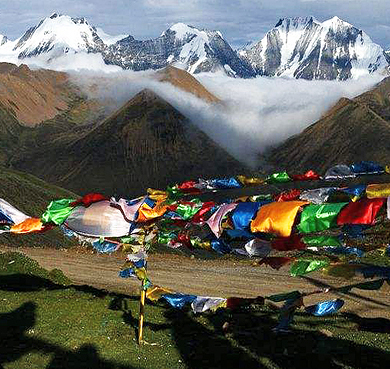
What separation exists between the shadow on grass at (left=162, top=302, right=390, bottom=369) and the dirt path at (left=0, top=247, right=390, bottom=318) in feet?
19.3

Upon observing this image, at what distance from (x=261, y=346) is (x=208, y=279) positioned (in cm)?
1587

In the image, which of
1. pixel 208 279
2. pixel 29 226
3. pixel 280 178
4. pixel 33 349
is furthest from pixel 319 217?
pixel 208 279

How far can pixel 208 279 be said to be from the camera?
34.9 m

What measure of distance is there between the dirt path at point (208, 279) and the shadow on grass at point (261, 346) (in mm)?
5869

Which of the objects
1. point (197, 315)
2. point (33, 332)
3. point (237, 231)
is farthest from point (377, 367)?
point (33, 332)

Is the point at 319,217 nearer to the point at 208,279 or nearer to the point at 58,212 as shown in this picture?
the point at 58,212

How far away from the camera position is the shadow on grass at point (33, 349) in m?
17.3

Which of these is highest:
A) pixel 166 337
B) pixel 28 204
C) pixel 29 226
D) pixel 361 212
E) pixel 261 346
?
pixel 361 212

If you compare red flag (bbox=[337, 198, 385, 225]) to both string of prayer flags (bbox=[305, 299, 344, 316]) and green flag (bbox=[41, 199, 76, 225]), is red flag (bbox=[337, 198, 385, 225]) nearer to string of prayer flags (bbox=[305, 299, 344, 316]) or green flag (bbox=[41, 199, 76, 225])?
string of prayer flags (bbox=[305, 299, 344, 316])

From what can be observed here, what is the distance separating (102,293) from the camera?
27.9m

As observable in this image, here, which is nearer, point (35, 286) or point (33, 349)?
point (33, 349)

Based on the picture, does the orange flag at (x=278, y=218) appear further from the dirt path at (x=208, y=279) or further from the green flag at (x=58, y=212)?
the dirt path at (x=208, y=279)

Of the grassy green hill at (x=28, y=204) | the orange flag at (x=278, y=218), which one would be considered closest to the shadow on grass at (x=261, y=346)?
the orange flag at (x=278, y=218)

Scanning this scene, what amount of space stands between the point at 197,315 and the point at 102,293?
6.24 m
